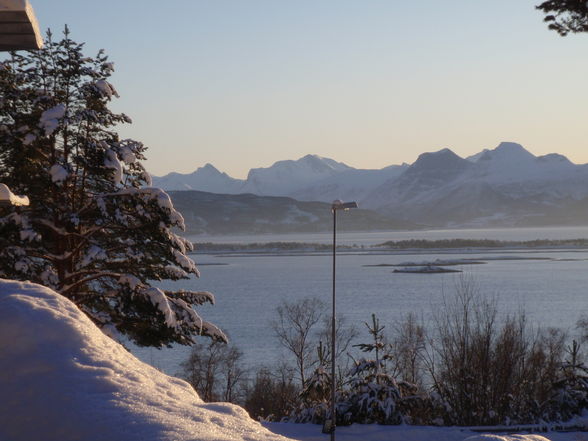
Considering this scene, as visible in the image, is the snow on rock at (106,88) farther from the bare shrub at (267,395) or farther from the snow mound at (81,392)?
the bare shrub at (267,395)

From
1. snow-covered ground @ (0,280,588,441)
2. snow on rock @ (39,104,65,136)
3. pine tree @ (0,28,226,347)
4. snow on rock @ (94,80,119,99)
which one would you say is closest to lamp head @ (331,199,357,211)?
pine tree @ (0,28,226,347)

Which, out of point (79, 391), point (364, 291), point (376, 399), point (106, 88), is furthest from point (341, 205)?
point (364, 291)

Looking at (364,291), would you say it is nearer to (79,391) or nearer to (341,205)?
(341,205)

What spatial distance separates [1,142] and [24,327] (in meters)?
15.4

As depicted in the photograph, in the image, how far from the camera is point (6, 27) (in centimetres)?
533

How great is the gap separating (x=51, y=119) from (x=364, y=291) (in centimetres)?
7664

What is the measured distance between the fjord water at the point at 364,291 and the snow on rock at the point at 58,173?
22.3 m

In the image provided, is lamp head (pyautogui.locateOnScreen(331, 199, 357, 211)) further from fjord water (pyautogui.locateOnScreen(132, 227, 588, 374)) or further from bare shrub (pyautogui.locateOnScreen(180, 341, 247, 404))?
bare shrub (pyautogui.locateOnScreen(180, 341, 247, 404))

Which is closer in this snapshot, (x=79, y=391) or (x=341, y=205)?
(x=79, y=391)

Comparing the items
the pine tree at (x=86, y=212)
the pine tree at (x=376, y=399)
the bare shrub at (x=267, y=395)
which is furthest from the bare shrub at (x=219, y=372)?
the pine tree at (x=86, y=212)

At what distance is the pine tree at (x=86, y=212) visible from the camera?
719 inches

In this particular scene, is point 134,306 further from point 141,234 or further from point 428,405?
point 428,405

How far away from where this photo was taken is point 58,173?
1827cm

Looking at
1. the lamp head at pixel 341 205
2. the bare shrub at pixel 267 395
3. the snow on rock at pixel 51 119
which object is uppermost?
the snow on rock at pixel 51 119
